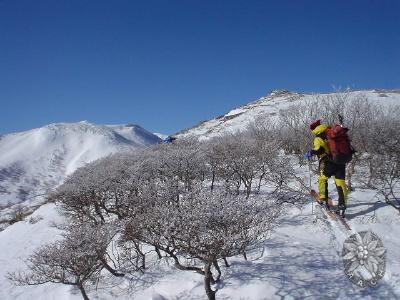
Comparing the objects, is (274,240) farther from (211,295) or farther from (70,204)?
(70,204)

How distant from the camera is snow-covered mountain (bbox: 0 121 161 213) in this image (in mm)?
67188

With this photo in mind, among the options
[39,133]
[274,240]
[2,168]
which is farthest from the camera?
[39,133]

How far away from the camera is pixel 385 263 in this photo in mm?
6723

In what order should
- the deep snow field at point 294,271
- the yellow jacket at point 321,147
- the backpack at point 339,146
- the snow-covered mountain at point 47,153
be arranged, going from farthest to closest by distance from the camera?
the snow-covered mountain at point 47,153 → the yellow jacket at point 321,147 → the backpack at point 339,146 → the deep snow field at point 294,271

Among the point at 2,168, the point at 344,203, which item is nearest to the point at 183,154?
the point at 344,203

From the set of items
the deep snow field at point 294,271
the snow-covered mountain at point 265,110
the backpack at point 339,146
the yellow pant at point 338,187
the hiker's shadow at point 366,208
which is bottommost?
the deep snow field at point 294,271

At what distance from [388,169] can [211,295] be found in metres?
5.68

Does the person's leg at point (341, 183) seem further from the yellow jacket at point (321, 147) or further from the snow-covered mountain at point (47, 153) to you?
the snow-covered mountain at point (47, 153)

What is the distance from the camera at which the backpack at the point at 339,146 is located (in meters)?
8.32

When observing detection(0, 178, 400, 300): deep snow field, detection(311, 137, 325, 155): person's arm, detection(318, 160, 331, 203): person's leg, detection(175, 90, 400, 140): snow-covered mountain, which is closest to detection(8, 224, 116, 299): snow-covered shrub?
detection(0, 178, 400, 300): deep snow field

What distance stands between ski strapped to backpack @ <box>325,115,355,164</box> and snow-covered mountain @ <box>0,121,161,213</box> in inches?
2115

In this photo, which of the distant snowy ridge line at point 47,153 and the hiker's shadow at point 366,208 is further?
the distant snowy ridge line at point 47,153

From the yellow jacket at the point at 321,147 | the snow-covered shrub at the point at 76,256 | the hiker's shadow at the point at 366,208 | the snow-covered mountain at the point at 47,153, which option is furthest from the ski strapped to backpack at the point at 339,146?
the snow-covered mountain at the point at 47,153

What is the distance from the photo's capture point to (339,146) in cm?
834
